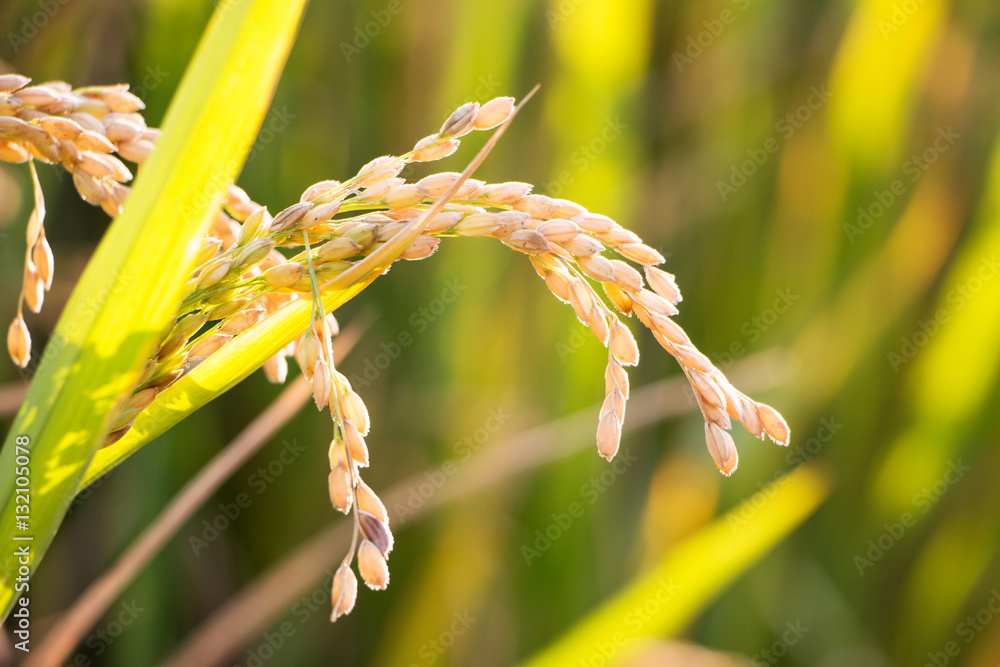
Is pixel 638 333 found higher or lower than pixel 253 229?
lower

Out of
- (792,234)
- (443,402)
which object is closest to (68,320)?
(443,402)

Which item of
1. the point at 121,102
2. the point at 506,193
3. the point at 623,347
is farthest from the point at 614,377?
the point at 121,102

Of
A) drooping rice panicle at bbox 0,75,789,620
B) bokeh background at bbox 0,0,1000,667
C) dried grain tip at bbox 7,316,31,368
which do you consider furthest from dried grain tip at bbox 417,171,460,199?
bokeh background at bbox 0,0,1000,667

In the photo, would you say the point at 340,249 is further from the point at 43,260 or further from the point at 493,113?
the point at 43,260

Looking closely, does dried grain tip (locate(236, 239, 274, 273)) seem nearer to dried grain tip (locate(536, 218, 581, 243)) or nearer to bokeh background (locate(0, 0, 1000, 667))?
dried grain tip (locate(536, 218, 581, 243))

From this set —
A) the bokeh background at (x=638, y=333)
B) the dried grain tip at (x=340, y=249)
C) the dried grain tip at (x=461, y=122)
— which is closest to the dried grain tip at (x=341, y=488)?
the dried grain tip at (x=340, y=249)

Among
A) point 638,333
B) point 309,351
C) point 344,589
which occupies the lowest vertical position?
point 638,333
